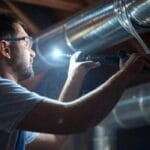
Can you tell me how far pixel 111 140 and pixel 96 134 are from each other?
131 millimetres

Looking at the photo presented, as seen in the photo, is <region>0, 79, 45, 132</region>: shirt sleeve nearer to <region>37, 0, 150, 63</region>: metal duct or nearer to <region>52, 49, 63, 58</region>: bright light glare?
<region>37, 0, 150, 63</region>: metal duct

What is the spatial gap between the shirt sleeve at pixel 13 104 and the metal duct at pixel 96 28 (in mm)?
607

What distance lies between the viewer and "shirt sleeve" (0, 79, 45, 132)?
125cm

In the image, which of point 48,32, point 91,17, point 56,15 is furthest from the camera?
point 56,15

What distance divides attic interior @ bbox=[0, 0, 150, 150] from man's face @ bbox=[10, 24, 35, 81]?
0.33 m

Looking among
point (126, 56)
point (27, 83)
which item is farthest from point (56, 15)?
point (126, 56)

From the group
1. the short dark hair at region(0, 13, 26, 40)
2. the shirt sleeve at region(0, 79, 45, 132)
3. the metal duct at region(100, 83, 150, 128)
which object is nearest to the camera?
the shirt sleeve at region(0, 79, 45, 132)

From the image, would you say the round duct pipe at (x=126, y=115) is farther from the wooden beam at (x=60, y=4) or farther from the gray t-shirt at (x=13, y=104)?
the gray t-shirt at (x=13, y=104)

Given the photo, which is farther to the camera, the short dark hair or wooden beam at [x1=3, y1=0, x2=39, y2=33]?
wooden beam at [x1=3, y1=0, x2=39, y2=33]

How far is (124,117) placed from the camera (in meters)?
A: 2.98

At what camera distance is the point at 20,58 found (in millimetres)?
1560

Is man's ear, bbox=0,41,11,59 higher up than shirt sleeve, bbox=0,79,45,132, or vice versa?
man's ear, bbox=0,41,11,59

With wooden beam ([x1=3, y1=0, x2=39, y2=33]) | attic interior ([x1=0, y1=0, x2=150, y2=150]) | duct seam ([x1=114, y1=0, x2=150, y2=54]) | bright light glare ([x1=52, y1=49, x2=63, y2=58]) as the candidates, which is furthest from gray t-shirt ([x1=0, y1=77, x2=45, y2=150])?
wooden beam ([x1=3, y1=0, x2=39, y2=33])

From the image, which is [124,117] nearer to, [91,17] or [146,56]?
[91,17]
